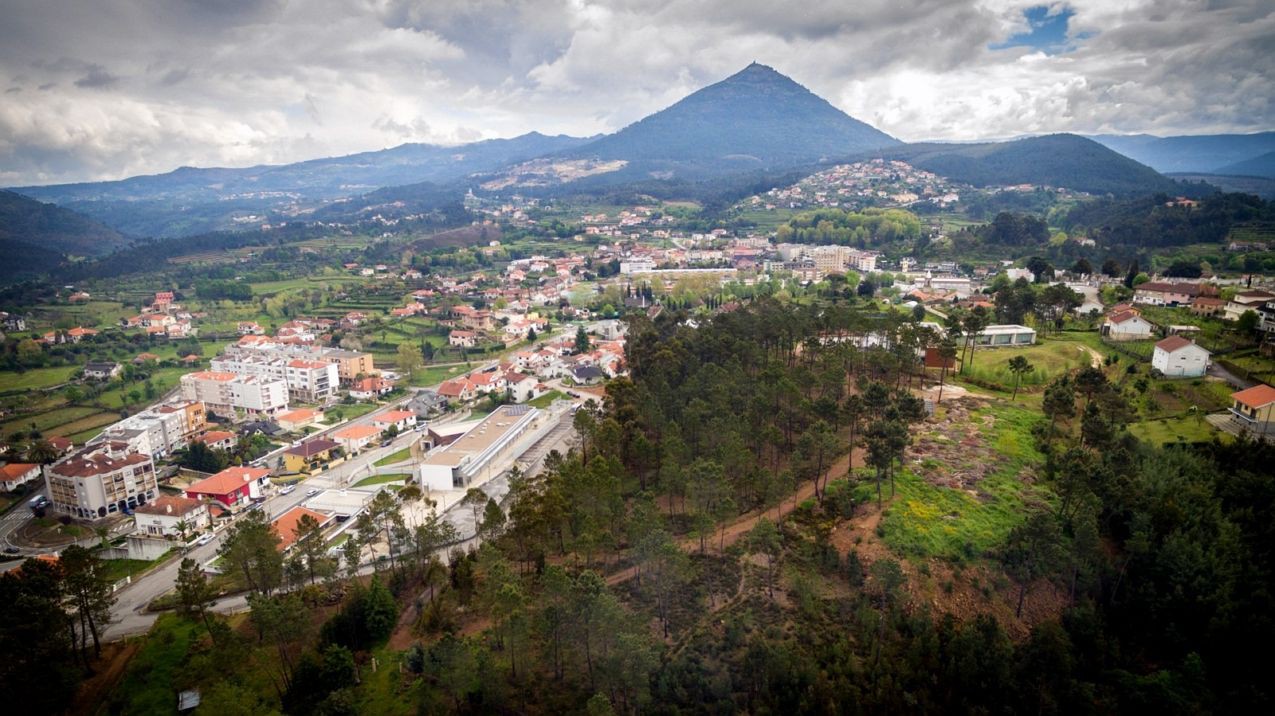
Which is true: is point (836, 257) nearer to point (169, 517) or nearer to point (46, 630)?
point (169, 517)

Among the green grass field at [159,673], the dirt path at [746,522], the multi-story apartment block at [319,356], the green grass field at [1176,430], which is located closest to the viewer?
the green grass field at [159,673]

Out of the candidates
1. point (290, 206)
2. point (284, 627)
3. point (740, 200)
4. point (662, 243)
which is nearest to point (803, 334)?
point (284, 627)

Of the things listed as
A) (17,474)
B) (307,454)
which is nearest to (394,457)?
(307,454)

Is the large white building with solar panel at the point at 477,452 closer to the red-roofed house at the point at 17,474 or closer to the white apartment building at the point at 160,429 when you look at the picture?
the white apartment building at the point at 160,429

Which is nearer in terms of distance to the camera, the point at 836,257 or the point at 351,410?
the point at 351,410

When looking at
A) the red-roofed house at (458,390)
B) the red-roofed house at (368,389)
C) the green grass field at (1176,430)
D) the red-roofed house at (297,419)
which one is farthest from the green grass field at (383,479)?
the green grass field at (1176,430)
